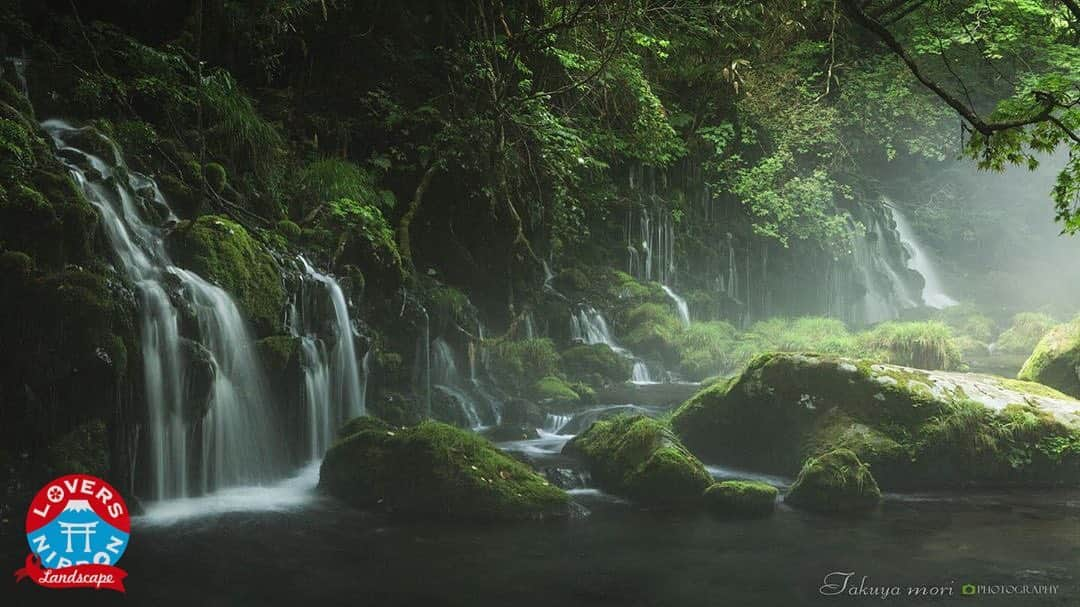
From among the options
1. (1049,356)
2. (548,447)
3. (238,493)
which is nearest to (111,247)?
(238,493)

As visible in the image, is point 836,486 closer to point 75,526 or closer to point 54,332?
point 75,526

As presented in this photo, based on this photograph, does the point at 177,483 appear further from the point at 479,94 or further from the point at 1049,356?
the point at 1049,356

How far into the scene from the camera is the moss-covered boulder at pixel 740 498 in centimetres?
778

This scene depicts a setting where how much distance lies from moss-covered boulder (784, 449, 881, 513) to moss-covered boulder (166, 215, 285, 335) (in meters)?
5.74

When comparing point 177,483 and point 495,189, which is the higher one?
point 495,189

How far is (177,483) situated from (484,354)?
644cm

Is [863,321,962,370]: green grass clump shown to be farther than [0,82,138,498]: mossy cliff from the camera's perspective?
Yes

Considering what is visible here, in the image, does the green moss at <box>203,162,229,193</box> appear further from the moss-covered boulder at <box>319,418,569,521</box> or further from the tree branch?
the tree branch

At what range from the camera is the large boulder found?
8.84m

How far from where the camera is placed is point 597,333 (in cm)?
1664

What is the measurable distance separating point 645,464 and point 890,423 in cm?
281

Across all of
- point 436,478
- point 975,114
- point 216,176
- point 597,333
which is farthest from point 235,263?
point 597,333

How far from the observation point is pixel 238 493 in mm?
8062

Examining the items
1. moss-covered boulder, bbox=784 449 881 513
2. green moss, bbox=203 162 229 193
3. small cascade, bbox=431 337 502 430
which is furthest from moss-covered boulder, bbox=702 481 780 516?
green moss, bbox=203 162 229 193
